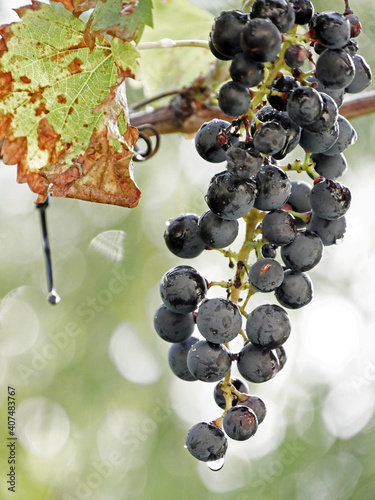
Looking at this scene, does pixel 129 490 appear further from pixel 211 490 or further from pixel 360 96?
pixel 360 96

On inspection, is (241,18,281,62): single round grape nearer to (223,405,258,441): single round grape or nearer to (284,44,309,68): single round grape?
(284,44,309,68): single round grape

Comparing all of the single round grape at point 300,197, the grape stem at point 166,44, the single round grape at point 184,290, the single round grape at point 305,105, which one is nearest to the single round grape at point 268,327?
the single round grape at point 184,290

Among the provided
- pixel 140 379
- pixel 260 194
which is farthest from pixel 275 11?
pixel 140 379

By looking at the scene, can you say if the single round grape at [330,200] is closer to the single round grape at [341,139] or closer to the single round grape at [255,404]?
the single round grape at [341,139]

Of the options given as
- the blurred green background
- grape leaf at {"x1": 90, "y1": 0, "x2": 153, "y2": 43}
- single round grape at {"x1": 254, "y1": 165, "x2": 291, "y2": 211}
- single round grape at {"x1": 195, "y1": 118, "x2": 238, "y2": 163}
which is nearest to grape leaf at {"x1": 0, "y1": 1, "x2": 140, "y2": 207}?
grape leaf at {"x1": 90, "y1": 0, "x2": 153, "y2": 43}

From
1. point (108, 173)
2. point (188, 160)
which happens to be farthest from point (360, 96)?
point (188, 160)
